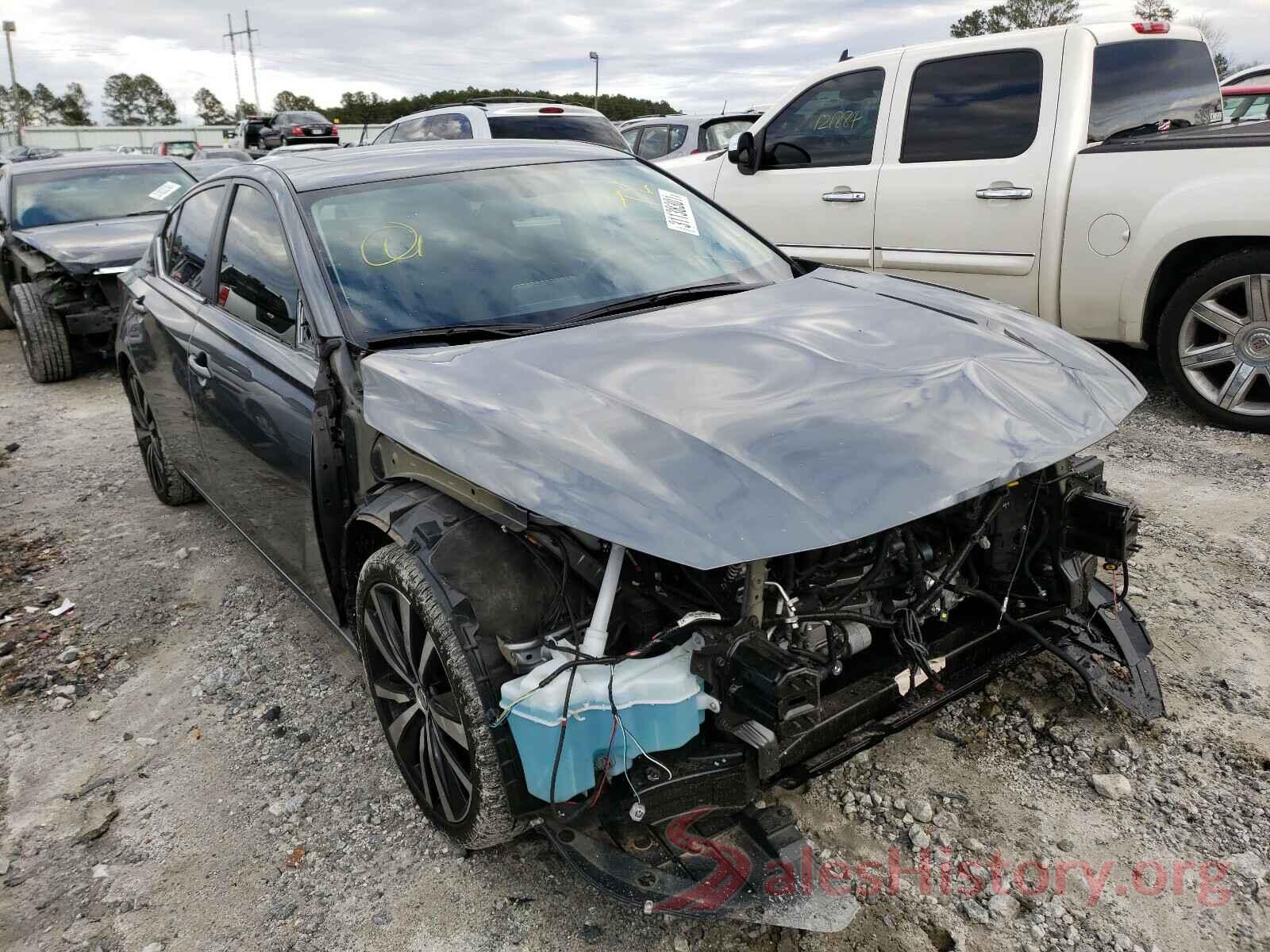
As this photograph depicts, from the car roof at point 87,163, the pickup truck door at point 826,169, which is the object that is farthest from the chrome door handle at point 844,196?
the car roof at point 87,163

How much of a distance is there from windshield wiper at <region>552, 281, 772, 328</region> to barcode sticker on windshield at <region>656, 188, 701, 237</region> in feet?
1.13

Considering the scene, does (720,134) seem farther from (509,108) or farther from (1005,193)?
(1005,193)

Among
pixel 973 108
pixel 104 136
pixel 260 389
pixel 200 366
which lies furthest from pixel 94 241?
pixel 104 136

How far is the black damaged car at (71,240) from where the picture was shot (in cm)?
763

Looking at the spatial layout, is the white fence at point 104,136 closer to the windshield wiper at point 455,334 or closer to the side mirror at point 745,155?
the side mirror at point 745,155

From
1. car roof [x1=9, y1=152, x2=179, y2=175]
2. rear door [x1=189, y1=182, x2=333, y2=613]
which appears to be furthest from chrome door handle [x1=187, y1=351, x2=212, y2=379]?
car roof [x1=9, y1=152, x2=179, y2=175]

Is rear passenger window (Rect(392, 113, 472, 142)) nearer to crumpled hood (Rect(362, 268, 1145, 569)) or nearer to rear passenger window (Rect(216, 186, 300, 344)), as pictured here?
rear passenger window (Rect(216, 186, 300, 344))

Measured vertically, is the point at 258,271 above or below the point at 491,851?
above

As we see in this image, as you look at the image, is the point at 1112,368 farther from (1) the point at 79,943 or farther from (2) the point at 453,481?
(1) the point at 79,943

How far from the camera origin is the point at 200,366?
361 centimetres

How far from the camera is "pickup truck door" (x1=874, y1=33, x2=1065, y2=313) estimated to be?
5.14 meters

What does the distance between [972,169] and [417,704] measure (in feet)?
14.4

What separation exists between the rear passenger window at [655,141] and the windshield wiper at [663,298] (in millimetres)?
9769

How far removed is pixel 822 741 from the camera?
214 centimetres
